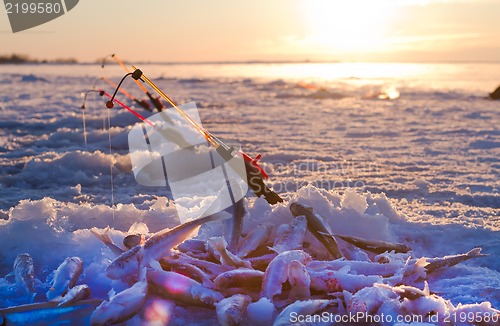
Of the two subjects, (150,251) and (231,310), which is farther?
(150,251)

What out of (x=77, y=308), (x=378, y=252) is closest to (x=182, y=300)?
(x=77, y=308)

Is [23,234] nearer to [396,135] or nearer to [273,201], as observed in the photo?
[273,201]

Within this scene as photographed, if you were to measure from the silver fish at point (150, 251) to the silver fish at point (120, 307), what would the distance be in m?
0.29

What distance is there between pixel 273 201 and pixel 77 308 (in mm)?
2887

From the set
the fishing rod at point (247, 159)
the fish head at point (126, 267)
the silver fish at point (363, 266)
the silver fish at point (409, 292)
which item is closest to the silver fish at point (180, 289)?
the fish head at point (126, 267)

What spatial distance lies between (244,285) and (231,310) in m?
0.41

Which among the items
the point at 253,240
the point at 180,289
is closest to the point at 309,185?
the point at 253,240

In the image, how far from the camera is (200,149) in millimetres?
10688

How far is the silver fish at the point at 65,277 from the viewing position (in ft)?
13.4

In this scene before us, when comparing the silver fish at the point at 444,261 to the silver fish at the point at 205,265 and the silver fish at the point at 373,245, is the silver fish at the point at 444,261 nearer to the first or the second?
the silver fish at the point at 373,245

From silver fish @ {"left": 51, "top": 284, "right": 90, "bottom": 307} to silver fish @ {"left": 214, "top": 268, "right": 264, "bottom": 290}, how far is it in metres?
0.94

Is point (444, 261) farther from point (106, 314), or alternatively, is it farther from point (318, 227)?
point (106, 314)

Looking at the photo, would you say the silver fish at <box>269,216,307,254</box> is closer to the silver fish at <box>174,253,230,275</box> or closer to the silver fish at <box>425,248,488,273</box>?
the silver fish at <box>174,253,230,275</box>

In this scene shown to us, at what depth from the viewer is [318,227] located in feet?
16.3
